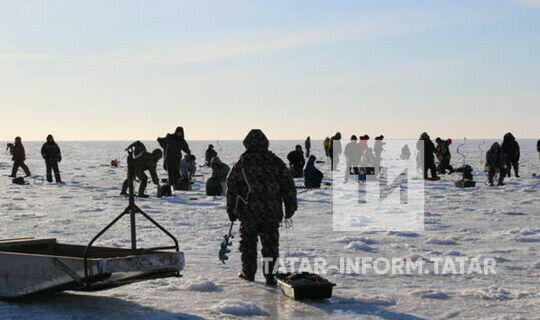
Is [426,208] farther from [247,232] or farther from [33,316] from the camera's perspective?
[33,316]

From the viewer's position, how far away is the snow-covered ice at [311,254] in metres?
6.73

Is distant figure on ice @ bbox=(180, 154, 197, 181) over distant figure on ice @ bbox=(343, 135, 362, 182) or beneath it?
beneath

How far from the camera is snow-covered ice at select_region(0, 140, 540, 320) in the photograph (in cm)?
673

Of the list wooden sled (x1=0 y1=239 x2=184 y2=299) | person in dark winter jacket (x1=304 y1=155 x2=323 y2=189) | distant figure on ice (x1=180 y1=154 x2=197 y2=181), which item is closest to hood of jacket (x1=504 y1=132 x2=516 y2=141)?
person in dark winter jacket (x1=304 y1=155 x2=323 y2=189)

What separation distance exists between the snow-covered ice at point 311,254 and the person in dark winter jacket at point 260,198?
1.48 feet

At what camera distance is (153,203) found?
58.0 ft

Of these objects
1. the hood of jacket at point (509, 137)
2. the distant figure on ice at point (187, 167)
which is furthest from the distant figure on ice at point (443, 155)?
the distant figure on ice at point (187, 167)

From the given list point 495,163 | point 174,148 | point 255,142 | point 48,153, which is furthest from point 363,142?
point 255,142

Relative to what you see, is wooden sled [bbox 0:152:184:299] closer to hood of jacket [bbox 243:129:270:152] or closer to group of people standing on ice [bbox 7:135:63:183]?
hood of jacket [bbox 243:129:270:152]

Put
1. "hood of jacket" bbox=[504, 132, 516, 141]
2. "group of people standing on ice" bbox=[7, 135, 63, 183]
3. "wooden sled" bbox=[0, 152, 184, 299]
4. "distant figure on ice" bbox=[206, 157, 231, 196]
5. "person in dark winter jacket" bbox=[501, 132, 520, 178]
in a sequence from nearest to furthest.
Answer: "wooden sled" bbox=[0, 152, 184, 299] → "distant figure on ice" bbox=[206, 157, 231, 196] → "group of people standing on ice" bbox=[7, 135, 63, 183] → "hood of jacket" bbox=[504, 132, 516, 141] → "person in dark winter jacket" bbox=[501, 132, 520, 178]

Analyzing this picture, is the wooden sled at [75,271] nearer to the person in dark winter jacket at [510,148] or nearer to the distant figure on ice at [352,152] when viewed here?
the person in dark winter jacket at [510,148]

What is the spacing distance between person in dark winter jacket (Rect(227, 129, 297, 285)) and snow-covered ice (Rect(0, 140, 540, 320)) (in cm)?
45

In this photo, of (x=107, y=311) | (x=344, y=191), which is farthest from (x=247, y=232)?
(x=344, y=191)

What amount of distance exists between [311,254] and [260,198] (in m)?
2.49
